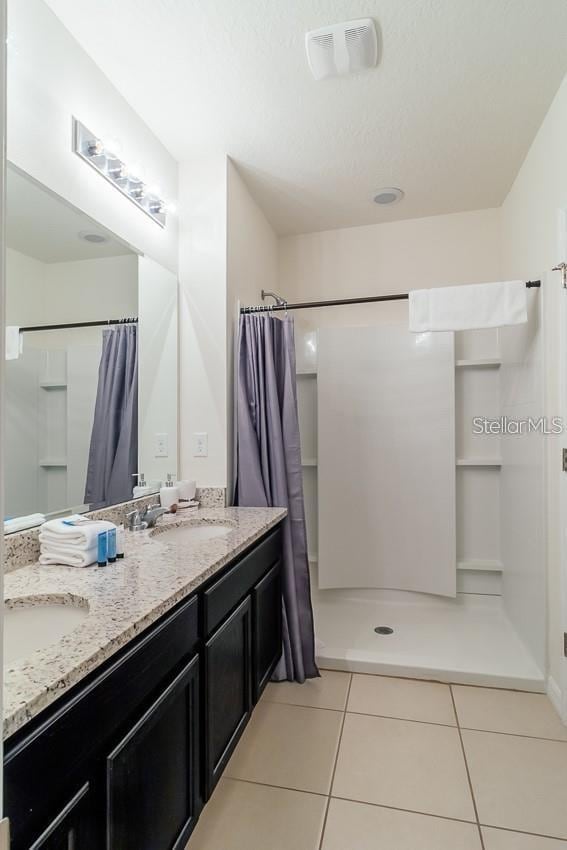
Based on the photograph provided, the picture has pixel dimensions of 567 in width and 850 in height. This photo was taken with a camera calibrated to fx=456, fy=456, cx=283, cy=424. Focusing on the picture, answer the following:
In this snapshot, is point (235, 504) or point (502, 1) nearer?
point (502, 1)

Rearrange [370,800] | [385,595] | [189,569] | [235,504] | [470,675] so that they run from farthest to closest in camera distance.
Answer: [385,595] → [235,504] → [470,675] → [370,800] → [189,569]

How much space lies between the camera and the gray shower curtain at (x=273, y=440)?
90.8 inches

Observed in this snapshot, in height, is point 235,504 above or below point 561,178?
below

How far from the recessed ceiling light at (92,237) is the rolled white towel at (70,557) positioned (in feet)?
3.88

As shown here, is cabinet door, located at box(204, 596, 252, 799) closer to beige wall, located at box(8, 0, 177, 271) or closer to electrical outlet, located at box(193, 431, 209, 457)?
electrical outlet, located at box(193, 431, 209, 457)

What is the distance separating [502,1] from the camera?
156 cm

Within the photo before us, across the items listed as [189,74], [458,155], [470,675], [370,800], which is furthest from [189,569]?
[458,155]

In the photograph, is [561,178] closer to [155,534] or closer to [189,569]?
[189,569]

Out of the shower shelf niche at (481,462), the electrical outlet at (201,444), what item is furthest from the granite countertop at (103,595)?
the shower shelf niche at (481,462)

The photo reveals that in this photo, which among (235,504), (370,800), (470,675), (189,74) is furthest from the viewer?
(235,504)

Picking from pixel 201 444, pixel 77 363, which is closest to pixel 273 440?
pixel 201 444

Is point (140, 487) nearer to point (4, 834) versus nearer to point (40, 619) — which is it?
point (40, 619)

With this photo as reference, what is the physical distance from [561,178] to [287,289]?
183 cm

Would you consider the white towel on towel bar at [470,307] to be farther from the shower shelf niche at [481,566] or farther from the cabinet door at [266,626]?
the shower shelf niche at [481,566]
